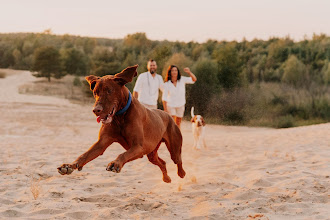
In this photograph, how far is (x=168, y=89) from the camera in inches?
351

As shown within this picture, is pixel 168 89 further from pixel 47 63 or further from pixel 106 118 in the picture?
pixel 47 63

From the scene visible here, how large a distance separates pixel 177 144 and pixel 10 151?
5540 mm

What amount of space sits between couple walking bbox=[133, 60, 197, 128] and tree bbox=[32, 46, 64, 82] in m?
35.1

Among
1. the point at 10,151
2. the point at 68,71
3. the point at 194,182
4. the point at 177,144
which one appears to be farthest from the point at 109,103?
the point at 68,71

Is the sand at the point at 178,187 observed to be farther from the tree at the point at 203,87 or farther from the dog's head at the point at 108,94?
the tree at the point at 203,87

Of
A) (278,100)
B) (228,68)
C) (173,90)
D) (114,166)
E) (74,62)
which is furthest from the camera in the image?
(74,62)

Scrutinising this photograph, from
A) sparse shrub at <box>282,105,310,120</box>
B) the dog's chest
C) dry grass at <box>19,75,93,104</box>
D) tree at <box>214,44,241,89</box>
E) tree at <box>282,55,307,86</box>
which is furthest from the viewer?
dry grass at <box>19,75,93,104</box>

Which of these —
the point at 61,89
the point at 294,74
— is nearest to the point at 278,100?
the point at 294,74

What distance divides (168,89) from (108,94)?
556cm

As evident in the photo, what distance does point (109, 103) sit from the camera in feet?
11.1

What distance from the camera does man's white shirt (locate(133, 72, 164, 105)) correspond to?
8266 mm

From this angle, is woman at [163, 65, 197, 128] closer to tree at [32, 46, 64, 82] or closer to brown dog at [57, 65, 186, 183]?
brown dog at [57, 65, 186, 183]

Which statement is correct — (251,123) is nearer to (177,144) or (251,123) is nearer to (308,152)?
(308,152)

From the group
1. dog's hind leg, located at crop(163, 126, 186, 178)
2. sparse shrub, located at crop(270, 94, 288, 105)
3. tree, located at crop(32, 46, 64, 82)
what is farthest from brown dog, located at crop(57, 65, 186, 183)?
tree, located at crop(32, 46, 64, 82)
